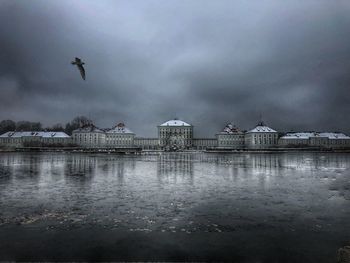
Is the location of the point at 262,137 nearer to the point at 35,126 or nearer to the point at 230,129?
the point at 230,129

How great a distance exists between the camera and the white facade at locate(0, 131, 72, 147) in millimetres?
161375

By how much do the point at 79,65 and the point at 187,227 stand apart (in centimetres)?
1379

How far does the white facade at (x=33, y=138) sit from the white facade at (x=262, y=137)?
9557 cm

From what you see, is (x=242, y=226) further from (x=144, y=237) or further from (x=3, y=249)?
(x=3, y=249)

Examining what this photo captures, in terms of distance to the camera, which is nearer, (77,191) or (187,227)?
(187,227)

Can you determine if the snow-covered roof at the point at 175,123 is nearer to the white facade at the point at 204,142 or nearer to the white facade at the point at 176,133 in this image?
the white facade at the point at 176,133

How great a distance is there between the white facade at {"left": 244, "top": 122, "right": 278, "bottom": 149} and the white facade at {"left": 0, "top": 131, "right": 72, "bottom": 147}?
95567mm

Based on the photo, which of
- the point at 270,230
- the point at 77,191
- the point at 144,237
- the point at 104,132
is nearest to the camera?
the point at 144,237

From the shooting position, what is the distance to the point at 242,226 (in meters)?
10.4

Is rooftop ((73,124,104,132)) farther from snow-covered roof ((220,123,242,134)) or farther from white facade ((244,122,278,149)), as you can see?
white facade ((244,122,278,149))

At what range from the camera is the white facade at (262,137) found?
17412 cm

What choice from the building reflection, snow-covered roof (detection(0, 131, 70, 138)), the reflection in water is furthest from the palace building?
the reflection in water

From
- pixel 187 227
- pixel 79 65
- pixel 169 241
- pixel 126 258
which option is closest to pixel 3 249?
pixel 126 258

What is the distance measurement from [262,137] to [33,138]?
395 feet
